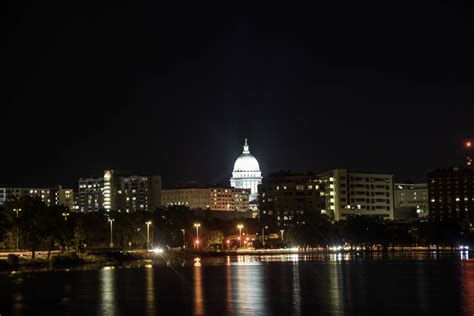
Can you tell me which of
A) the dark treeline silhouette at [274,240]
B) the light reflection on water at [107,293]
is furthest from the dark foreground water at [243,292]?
the dark treeline silhouette at [274,240]

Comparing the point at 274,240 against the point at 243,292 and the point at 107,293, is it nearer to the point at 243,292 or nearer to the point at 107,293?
the point at 243,292

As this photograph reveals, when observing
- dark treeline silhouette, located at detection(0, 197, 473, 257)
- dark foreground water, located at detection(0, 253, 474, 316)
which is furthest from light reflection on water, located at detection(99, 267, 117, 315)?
dark treeline silhouette, located at detection(0, 197, 473, 257)

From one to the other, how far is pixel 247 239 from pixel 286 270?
107 metres

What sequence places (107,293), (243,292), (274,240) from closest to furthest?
(107,293)
(243,292)
(274,240)

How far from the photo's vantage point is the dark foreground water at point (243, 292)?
160 feet

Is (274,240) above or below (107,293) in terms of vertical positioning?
above

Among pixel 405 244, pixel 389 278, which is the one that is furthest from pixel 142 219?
pixel 389 278

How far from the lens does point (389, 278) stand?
7112cm

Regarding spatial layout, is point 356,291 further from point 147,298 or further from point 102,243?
point 102,243

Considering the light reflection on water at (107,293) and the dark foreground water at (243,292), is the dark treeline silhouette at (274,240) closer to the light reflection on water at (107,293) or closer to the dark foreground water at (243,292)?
the light reflection on water at (107,293)

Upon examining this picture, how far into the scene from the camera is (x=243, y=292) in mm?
59312

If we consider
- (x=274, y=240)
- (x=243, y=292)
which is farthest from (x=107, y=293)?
(x=274, y=240)

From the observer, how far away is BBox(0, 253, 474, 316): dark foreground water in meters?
48.8

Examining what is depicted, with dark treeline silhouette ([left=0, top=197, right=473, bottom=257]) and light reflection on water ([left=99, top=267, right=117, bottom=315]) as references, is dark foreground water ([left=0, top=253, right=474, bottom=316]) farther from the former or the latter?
dark treeline silhouette ([left=0, top=197, right=473, bottom=257])
